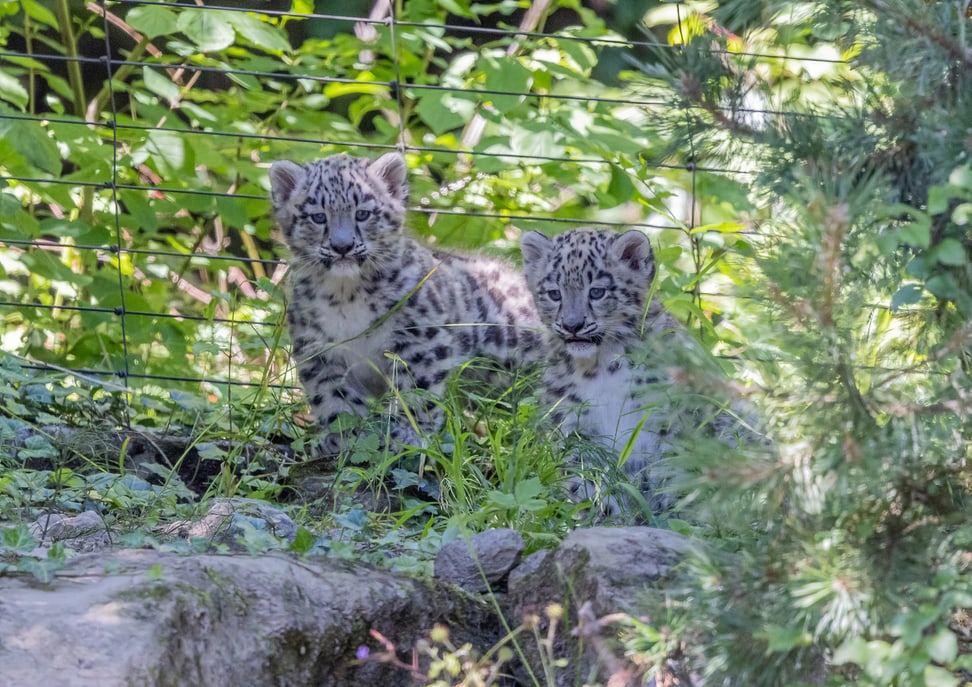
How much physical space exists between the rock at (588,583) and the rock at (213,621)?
178 millimetres

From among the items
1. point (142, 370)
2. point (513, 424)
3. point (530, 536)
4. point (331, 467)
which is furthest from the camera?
point (142, 370)

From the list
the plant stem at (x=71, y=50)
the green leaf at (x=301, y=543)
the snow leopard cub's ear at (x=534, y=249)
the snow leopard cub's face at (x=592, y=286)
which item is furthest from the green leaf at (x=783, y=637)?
the plant stem at (x=71, y=50)

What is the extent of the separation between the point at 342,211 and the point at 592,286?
4.24 feet

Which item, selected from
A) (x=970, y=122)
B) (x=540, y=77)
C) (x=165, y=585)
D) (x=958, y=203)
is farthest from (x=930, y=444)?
(x=540, y=77)

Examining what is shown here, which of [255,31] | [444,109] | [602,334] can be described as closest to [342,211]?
[444,109]

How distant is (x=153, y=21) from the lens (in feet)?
18.8

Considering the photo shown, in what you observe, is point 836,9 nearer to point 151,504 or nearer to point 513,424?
point 513,424

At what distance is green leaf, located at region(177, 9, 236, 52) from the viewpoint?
18.3 feet

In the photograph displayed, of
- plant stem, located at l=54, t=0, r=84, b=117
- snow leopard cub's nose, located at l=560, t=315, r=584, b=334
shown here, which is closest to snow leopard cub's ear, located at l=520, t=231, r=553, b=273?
snow leopard cub's nose, located at l=560, t=315, r=584, b=334

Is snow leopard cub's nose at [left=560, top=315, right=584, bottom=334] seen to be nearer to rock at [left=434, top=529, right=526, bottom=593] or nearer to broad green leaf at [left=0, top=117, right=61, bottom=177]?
rock at [left=434, top=529, right=526, bottom=593]

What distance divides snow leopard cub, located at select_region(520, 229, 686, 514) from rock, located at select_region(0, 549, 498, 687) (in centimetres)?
125

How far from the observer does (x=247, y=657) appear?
295 centimetres

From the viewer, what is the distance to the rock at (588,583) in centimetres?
302

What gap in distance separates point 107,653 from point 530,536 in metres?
1.43
